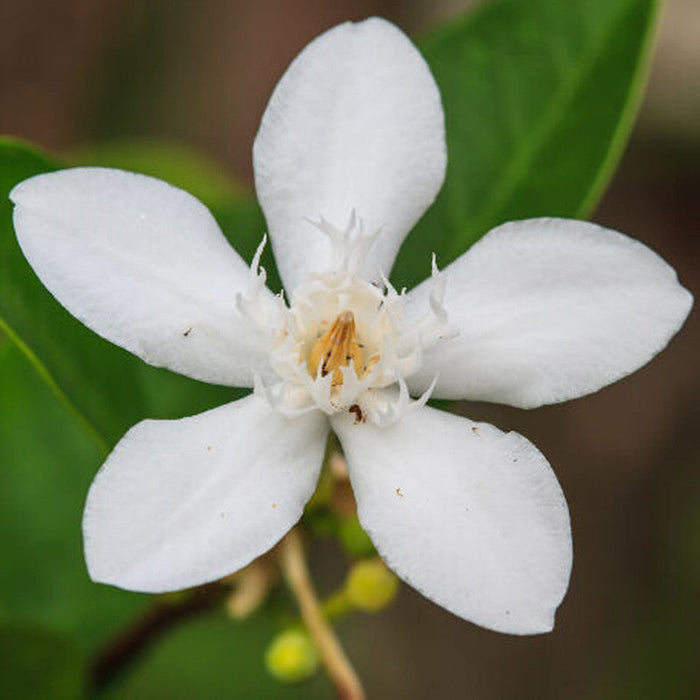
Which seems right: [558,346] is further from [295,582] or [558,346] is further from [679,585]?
[679,585]

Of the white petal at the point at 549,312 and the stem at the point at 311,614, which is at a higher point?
the white petal at the point at 549,312

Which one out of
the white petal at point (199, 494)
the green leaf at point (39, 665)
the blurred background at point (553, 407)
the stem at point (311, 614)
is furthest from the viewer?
the blurred background at point (553, 407)

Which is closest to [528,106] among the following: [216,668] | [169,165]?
[169,165]

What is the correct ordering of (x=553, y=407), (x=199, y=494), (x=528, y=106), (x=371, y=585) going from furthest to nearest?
(x=553, y=407), (x=528, y=106), (x=371, y=585), (x=199, y=494)

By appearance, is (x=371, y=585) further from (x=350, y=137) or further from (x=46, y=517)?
(x=46, y=517)

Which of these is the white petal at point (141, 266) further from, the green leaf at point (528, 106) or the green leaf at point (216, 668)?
the green leaf at point (216, 668)

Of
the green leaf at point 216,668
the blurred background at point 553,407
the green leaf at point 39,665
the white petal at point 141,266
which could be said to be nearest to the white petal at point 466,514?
the white petal at point 141,266

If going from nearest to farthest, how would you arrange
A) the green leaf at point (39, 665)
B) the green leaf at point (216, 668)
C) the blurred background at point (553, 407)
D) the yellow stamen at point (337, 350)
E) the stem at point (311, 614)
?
the yellow stamen at point (337, 350)
the stem at point (311, 614)
the green leaf at point (39, 665)
the green leaf at point (216, 668)
the blurred background at point (553, 407)

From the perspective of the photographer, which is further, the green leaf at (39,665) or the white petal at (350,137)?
the green leaf at (39,665)

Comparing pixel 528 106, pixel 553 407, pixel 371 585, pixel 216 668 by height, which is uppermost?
pixel 528 106

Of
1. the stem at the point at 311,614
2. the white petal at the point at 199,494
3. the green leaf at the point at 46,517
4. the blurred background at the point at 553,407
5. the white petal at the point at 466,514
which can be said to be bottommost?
the blurred background at the point at 553,407
